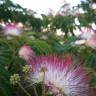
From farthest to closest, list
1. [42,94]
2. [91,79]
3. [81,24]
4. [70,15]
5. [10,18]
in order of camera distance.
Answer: [70,15] < [81,24] < [10,18] < [91,79] < [42,94]

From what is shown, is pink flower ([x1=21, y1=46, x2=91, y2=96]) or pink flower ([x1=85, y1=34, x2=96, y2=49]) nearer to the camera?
pink flower ([x1=21, y1=46, x2=91, y2=96])

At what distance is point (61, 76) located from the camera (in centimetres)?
128

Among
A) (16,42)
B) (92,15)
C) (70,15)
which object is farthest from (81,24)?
(16,42)

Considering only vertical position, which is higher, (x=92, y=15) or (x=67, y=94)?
(x=67, y=94)

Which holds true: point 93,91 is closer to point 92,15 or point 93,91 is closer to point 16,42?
point 16,42

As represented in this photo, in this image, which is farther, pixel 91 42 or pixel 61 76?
pixel 91 42

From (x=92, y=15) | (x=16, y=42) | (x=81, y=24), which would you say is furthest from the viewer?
(x=92, y=15)

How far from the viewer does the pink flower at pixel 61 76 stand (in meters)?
1.28

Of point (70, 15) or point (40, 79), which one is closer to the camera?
point (40, 79)

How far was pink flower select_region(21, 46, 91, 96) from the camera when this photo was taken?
1276 millimetres

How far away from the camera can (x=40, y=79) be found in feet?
4.25

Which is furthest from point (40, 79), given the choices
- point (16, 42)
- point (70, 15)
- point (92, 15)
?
point (92, 15)

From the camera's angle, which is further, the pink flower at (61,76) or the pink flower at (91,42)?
the pink flower at (91,42)

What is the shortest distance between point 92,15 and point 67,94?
3.98 m
